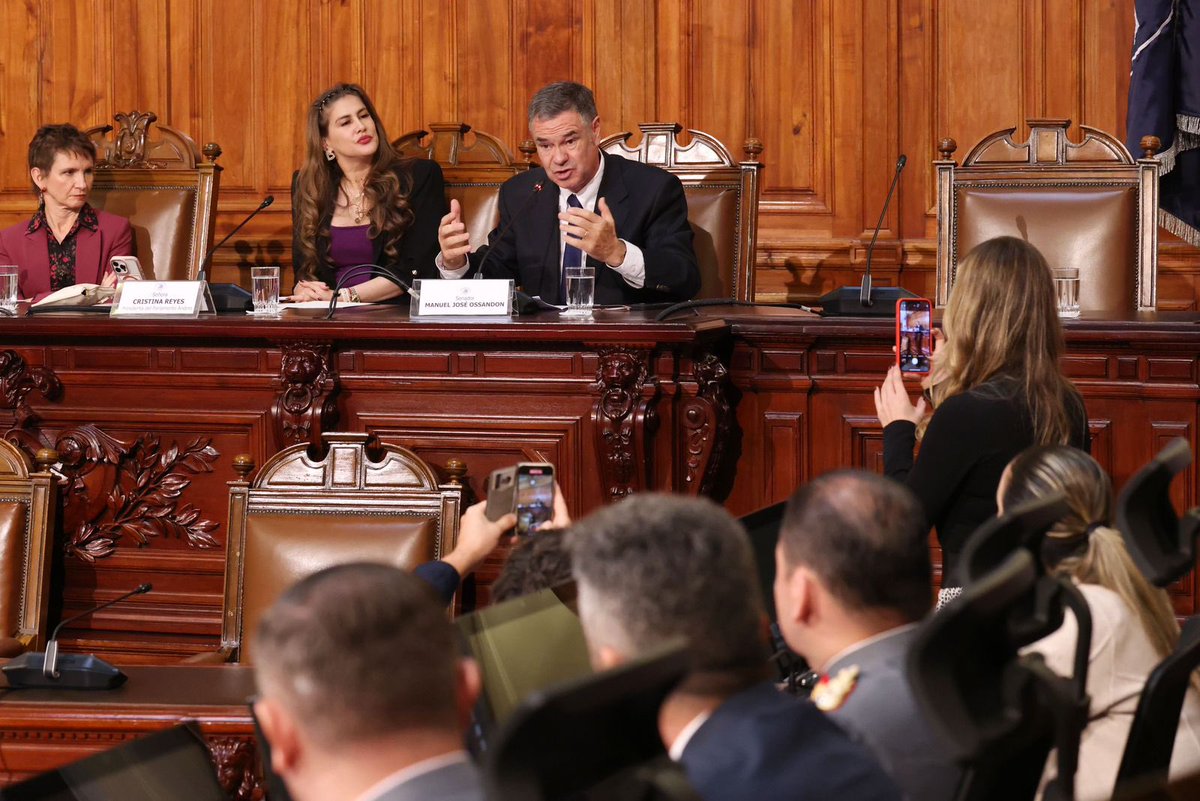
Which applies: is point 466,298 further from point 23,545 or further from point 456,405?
point 23,545

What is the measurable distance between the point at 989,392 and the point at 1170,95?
3.02 meters

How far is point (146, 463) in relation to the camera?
142 inches

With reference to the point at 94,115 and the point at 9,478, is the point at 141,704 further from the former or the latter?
the point at 94,115

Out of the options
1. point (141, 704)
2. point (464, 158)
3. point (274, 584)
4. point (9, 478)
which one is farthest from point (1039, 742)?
point (464, 158)

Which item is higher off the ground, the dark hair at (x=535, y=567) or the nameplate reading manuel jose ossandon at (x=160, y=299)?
the nameplate reading manuel jose ossandon at (x=160, y=299)

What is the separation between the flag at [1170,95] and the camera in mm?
5043

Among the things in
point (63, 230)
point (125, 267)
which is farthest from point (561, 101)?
point (63, 230)

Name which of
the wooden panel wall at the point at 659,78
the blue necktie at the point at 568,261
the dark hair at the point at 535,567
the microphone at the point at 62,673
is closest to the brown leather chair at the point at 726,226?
the blue necktie at the point at 568,261

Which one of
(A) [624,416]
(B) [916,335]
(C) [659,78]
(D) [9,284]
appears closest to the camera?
(B) [916,335]

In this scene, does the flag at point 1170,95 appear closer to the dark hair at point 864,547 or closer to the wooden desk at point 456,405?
the wooden desk at point 456,405

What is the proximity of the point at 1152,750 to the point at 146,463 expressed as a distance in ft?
8.90

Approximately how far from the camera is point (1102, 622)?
6.09ft

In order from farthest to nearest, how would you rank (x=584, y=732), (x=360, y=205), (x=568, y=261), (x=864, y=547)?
(x=360, y=205)
(x=568, y=261)
(x=864, y=547)
(x=584, y=732)

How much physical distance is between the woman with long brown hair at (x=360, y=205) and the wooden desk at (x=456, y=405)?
816mm
